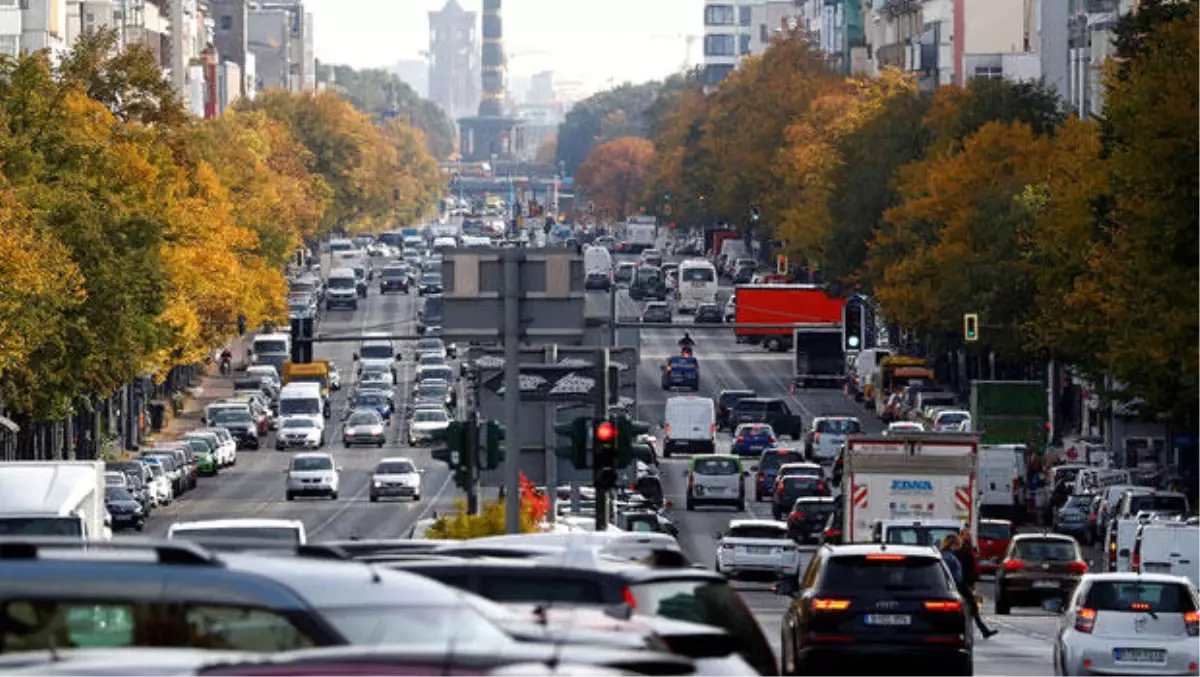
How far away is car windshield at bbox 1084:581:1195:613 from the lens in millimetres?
30594

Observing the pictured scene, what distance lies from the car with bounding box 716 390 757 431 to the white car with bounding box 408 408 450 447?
970cm

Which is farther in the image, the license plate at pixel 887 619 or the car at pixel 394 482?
the car at pixel 394 482

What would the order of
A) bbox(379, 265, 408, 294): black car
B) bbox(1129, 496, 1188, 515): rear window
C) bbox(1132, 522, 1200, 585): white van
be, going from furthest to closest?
bbox(379, 265, 408, 294): black car, bbox(1129, 496, 1188, 515): rear window, bbox(1132, 522, 1200, 585): white van

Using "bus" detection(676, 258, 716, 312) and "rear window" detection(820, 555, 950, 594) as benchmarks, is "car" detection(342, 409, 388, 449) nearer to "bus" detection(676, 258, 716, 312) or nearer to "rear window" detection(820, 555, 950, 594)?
"bus" detection(676, 258, 716, 312)

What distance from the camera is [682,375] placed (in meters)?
120

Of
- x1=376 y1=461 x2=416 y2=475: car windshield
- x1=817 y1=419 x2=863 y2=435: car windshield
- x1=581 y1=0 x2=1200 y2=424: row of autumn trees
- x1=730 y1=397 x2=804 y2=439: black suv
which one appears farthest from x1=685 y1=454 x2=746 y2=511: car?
x1=730 y1=397 x2=804 y2=439: black suv

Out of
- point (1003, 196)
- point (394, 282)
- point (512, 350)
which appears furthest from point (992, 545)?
point (394, 282)

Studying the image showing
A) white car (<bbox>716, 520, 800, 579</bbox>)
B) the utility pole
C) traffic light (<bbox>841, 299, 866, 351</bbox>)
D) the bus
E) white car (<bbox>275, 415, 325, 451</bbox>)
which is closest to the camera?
the utility pole

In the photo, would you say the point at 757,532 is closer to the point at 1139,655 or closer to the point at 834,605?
the point at 1139,655

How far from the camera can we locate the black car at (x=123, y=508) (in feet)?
224

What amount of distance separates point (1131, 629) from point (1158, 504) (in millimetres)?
32863

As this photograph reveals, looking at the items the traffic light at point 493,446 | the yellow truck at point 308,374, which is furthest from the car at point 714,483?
the traffic light at point 493,446

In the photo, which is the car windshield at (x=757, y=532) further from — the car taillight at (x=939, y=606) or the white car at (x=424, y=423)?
the white car at (x=424, y=423)

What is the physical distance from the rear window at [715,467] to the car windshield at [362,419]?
81.3ft
